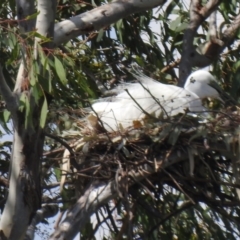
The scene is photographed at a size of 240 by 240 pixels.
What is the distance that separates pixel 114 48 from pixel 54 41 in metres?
1.82

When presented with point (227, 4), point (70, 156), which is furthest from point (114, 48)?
point (70, 156)

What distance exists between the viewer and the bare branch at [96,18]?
5.14m

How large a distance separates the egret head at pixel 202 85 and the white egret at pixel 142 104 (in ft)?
0.33

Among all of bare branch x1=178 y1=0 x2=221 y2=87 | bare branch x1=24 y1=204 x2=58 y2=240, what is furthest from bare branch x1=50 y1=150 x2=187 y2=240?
bare branch x1=178 y1=0 x2=221 y2=87

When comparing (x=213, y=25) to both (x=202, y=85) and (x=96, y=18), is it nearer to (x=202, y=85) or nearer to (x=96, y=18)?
(x=202, y=85)

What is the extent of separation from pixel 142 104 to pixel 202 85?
618mm

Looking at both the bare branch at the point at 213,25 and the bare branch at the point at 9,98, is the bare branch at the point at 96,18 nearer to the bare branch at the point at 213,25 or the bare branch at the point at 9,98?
the bare branch at the point at 9,98

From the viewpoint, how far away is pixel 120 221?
574 cm

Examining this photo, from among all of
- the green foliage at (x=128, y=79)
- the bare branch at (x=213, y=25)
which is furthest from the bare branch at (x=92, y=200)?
the bare branch at (x=213, y=25)

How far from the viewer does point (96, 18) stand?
5.25m

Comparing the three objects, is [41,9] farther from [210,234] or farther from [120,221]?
[210,234]

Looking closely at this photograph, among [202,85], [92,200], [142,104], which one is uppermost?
[202,85]

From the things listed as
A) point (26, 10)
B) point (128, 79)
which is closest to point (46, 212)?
point (128, 79)

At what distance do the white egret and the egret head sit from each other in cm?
10
